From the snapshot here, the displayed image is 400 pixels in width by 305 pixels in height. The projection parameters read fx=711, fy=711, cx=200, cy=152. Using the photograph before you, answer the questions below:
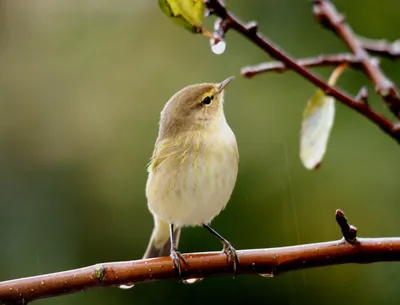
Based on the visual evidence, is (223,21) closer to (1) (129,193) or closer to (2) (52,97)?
(1) (129,193)

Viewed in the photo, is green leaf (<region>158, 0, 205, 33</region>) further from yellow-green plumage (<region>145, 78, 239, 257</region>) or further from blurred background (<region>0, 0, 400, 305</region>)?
blurred background (<region>0, 0, 400, 305</region>)

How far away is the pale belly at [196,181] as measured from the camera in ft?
6.31

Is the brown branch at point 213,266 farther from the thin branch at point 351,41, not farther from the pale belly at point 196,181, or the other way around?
the pale belly at point 196,181

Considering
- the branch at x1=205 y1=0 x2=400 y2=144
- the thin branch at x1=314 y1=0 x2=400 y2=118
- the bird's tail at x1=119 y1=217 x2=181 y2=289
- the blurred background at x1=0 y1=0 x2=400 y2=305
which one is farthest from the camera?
the blurred background at x1=0 y1=0 x2=400 y2=305

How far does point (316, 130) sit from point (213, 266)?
1.16 feet

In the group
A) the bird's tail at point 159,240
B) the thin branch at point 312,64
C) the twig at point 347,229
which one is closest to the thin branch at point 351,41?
the thin branch at point 312,64

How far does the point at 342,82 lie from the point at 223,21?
2.27m

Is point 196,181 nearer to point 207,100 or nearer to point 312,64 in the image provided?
point 207,100

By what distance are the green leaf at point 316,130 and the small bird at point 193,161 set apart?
540 mm

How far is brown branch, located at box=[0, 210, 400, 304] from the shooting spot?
4.33 ft

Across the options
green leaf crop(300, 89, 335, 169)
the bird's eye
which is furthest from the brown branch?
the bird's eye

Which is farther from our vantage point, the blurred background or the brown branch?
the blurred background

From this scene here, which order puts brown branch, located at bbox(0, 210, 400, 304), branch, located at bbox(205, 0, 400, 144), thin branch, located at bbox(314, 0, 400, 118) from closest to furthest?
branch, located at bbox(205, 0, 400, 144) → thin branch, located at bbox(314, 0, 400, 118) → brown branch, located at bbox(0, 210, 400, 304)

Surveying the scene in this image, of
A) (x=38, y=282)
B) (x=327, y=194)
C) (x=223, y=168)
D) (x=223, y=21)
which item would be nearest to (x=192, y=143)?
(x=223, y=168)
